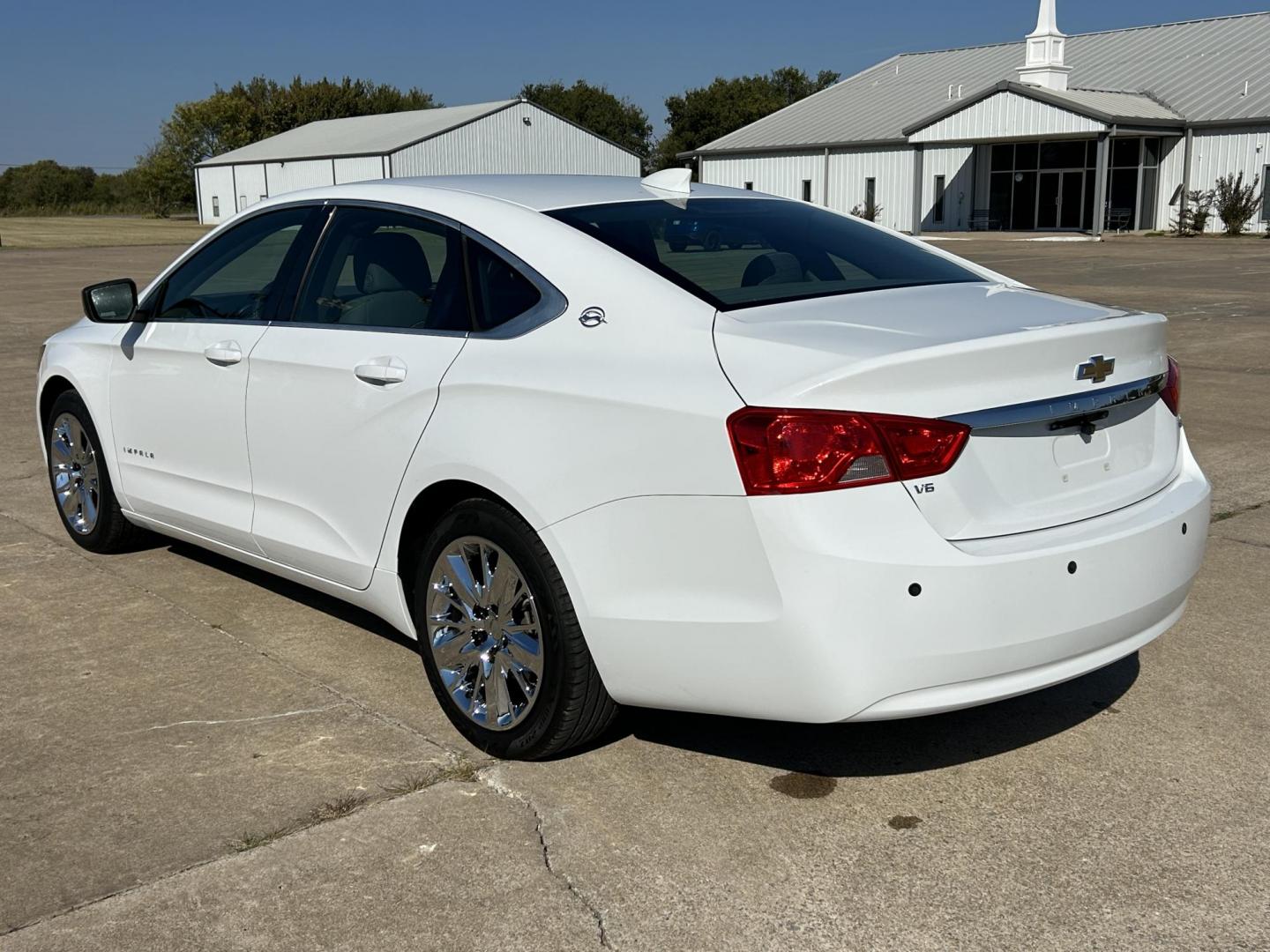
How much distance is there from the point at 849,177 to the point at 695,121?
39368 millimetres

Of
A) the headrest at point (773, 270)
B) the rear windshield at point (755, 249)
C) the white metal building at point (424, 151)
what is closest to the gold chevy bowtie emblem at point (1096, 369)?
the rear windshield at point (755, 249)

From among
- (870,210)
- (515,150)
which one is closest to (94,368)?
(870,210)

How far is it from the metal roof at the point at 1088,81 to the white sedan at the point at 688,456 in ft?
141

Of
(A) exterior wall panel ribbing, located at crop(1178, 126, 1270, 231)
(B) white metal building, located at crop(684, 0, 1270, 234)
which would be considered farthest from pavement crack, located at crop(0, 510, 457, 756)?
(A) exterior wall panel ribbing, located at crop(1178, 126, 1270, 231)

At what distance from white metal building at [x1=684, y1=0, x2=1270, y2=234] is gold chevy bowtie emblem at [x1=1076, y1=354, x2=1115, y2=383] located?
139 ft

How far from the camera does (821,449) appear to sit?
3.17m

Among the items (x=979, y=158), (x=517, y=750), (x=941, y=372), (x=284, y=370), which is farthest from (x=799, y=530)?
(x=979, y=158)

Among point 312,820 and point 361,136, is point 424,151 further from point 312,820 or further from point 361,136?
point 312,820

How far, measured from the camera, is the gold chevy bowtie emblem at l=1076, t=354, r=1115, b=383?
354 centimetres

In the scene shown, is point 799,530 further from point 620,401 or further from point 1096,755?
point 1096,755

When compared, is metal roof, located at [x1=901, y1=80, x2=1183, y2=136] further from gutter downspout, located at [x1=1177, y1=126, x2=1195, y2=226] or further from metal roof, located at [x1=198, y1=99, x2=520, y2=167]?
metal roof, located at [x1=198, y1=99, x2=520, y2=167]

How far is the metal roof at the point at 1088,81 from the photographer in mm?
47219

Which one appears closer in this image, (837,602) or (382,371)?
(837,602)

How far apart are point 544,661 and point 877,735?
109 cm
